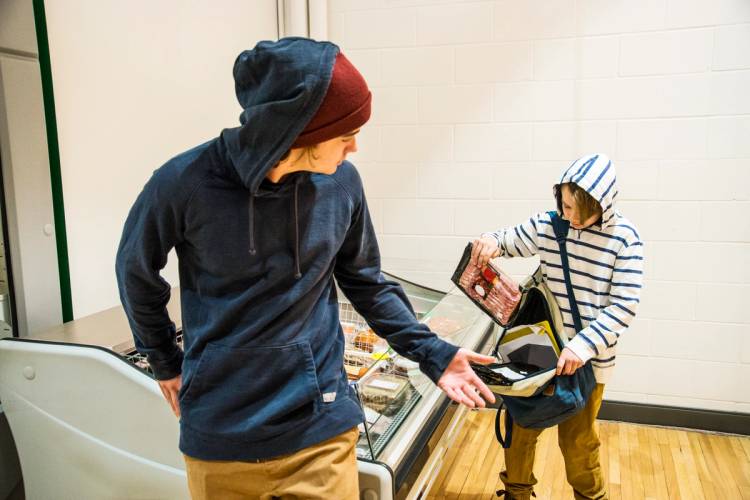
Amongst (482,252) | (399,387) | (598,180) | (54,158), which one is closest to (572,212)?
(598,180)

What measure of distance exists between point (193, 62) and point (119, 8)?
481mm

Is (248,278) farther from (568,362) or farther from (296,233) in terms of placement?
(568,362)

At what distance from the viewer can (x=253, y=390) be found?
Answer: 1129 millimetres

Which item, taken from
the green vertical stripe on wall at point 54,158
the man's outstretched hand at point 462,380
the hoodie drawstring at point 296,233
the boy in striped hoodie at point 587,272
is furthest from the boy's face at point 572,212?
the green vertical stripe on wall at point 54,158

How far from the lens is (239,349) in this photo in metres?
1.13

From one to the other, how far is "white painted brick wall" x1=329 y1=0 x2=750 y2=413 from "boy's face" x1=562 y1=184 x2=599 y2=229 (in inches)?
35.4

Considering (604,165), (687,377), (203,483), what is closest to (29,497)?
(203,483)

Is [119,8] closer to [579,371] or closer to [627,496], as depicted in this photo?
[579,371]

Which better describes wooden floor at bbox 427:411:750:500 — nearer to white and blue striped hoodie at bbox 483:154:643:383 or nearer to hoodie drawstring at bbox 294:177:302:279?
white and blue striped hoodie at bbox 483:154:643:383

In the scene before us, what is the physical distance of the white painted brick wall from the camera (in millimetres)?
3086

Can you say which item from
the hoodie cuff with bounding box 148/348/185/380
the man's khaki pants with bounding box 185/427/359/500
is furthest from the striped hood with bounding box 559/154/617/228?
the hoodie cuff with bounding box 148/348/185/380

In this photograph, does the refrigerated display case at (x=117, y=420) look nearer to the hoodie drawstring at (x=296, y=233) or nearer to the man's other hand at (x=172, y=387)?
the man's other hand at (x=172, y=387)

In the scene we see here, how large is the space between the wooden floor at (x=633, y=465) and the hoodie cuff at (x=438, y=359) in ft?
4.93

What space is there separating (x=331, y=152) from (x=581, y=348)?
→ 3.92 ft
